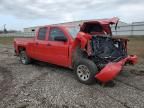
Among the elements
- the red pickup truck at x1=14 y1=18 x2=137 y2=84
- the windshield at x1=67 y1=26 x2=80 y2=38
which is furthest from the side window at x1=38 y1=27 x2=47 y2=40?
the windshield at x1=67 y1=26 x2=80 y2=38

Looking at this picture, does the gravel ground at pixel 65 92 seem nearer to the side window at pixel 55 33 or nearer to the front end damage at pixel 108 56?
the front end damage at pixel 108 56

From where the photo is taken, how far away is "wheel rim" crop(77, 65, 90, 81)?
7.18 meters

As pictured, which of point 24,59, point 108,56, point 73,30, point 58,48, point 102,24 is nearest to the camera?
point 108,56

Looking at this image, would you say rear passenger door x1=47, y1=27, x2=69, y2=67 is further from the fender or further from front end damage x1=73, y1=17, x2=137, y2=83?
the fender

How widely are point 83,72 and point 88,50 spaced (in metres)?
0.69

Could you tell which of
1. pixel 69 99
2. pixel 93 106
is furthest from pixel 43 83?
pixel 93 106

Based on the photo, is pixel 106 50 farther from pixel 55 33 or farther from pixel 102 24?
pixel 55 33

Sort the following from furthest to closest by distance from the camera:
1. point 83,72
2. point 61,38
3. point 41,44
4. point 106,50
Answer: point 41,44, point 61,38, point 106,50, point 83,72

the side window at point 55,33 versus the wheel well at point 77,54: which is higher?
the side window at point 55,33

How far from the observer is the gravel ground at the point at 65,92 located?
553cm

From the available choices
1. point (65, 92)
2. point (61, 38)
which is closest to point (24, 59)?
point (61, 38)

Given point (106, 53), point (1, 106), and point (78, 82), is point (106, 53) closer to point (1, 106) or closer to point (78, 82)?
point (78, 82)

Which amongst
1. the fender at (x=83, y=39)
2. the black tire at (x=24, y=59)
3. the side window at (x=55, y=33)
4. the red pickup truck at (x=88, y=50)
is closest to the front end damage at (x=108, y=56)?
the red pickup truck at (x=88, y=50)

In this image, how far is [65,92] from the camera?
6.43 m
